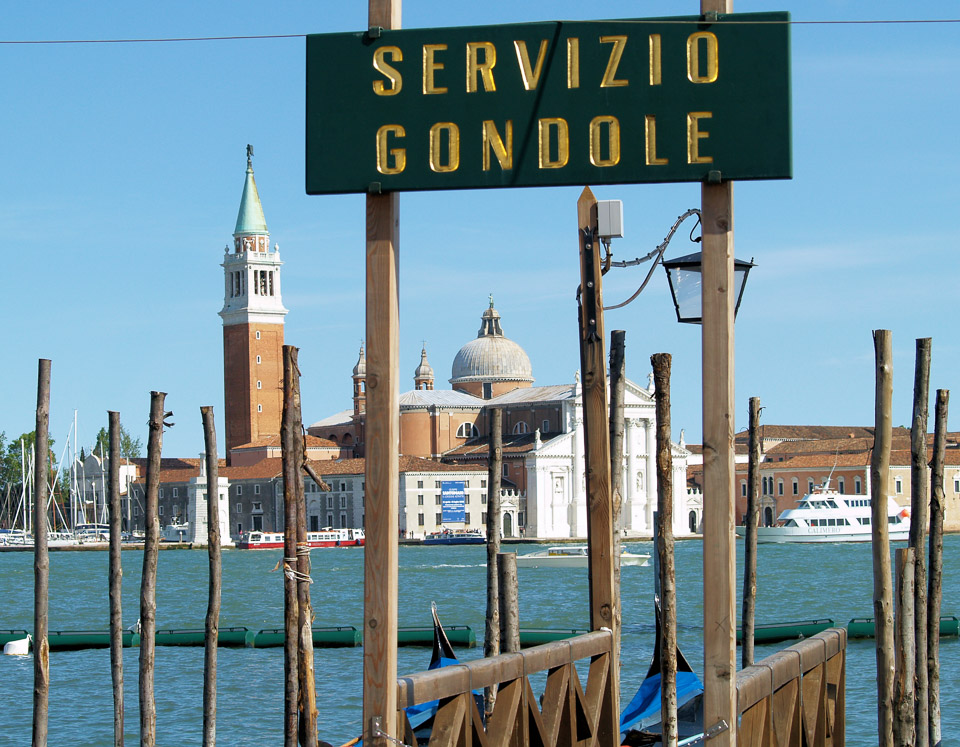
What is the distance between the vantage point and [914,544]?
9297 mm

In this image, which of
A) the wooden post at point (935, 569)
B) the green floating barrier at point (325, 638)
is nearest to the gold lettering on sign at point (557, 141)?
the wooden post at point (935, 569)

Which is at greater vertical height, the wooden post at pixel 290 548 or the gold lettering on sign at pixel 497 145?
the gold lettering on sign at pixel 497 145

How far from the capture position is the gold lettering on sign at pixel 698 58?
358 cm

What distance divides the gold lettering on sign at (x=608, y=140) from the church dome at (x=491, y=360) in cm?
7234

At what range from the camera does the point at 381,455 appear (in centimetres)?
368

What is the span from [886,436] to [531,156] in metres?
4.63

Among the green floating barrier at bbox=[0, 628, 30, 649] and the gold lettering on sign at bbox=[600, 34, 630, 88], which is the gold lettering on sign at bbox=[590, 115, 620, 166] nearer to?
the gold lettering on sign at bbox=[600, 34, 630, 88]

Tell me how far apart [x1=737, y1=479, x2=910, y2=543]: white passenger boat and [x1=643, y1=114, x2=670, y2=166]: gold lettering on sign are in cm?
5658

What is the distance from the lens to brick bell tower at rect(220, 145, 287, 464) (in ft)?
223

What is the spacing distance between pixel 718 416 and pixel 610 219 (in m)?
1.73

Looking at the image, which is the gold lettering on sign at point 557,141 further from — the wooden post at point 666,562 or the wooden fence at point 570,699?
the wooden post at point 666,562

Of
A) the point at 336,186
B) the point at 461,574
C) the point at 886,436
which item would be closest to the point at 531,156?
the point at 336,186

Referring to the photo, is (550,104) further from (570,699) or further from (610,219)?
(570,699)

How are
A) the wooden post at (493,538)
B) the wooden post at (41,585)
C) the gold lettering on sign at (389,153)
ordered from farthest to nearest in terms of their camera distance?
the wooden post at (493,538)
the wooden post at (41,585)
the gold lettering on sign at (389,153)
